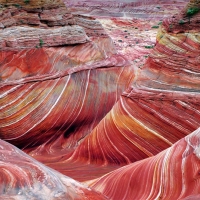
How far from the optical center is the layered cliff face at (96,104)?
3.97 meters

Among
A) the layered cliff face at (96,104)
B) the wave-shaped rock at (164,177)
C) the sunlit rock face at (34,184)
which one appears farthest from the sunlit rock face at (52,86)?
the sunlit rock face at (34,184)

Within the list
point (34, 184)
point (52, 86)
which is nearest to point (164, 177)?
point (34, 184)

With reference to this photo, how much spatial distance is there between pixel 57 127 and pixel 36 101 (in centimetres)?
65

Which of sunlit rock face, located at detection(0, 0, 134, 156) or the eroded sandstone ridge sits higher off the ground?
the eroded sandstone ridge

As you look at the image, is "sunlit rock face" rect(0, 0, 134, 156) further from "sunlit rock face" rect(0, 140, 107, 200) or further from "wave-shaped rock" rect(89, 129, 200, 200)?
"sunlit rock face" rect(0, 140, 107, 200)

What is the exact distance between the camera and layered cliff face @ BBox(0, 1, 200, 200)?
13.0 feet

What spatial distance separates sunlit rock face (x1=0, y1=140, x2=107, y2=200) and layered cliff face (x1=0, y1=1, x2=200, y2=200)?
0.06 feet

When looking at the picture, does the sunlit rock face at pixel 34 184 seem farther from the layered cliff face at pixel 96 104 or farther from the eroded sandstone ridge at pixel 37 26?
the eroded sandstone ridge at pixel 37 26

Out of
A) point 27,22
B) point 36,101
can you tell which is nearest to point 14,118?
point 36,101

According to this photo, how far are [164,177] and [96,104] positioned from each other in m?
4.29

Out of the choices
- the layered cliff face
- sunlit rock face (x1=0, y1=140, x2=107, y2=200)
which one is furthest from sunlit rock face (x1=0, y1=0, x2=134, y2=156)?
sunlit rock face (x1=0, y1=140, x2=107, y2=200)

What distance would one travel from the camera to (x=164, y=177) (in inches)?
150

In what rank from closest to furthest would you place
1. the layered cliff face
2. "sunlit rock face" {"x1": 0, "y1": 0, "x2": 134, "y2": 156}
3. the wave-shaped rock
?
the wave-shaped rock, the layered cliff face, "sunlit rock face" {"x1": 0, "y1": 0, "x2": 134, "y2": 156}

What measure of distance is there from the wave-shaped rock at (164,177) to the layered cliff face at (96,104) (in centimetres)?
1
